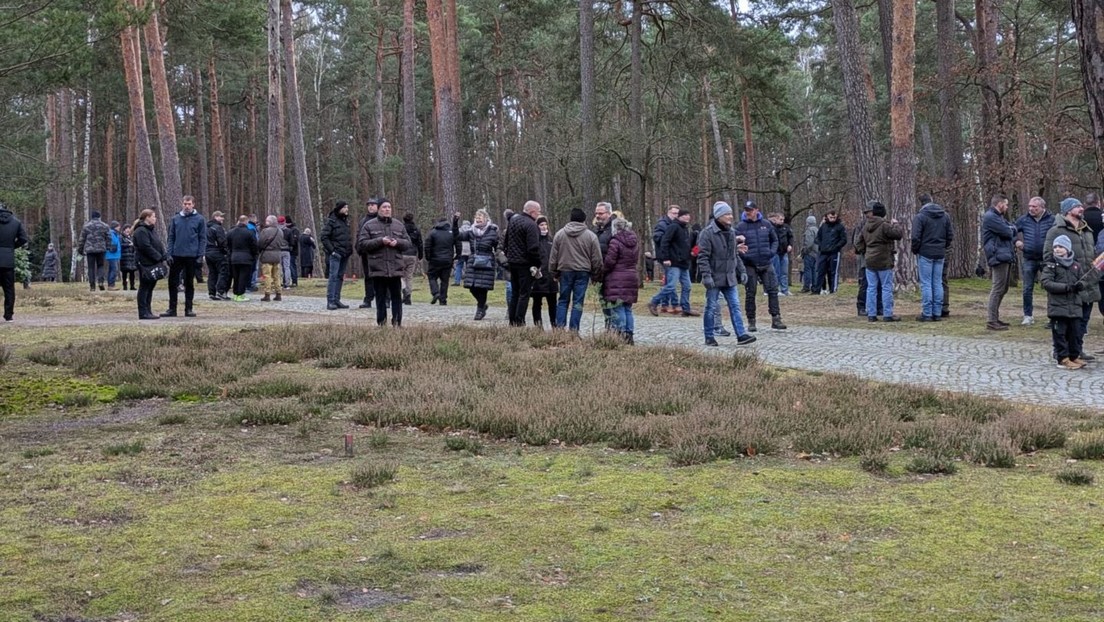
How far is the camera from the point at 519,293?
49.4 ft

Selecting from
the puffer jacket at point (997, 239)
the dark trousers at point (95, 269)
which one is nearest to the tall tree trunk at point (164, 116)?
the dark trousers at point (95, 269)

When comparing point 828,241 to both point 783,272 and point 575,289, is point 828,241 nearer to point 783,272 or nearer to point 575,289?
point 783,272

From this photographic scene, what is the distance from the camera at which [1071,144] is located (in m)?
24.6

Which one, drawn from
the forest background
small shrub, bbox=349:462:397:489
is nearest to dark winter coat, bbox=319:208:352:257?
the forest background

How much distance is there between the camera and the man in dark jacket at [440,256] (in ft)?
67.1

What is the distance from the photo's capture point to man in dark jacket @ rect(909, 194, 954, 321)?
16.5 metres

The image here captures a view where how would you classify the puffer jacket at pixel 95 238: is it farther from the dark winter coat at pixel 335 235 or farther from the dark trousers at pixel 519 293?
the dark trousers at pixel 519 293

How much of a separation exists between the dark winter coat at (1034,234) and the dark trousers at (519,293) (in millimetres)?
7374

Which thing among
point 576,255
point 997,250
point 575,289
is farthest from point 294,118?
point 997,250

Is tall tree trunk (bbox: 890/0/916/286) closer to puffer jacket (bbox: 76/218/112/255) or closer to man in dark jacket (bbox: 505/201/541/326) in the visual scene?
man in dark jacket (bbox: 505/201/541/326)

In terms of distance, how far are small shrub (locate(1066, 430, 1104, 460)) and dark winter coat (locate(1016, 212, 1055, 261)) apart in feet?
28.9

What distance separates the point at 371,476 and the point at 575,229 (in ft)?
25.8

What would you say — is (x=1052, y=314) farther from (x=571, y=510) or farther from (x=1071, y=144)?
(x=1071, y=144)

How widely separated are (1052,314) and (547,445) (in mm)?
7141
